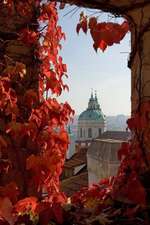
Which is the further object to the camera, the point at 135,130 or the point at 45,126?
the point at 45,126

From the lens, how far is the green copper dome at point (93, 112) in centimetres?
9006

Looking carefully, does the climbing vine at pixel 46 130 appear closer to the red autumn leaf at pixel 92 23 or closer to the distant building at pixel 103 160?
the red autumn leaf at pixel 92 23

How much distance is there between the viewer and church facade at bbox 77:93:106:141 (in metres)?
89.1

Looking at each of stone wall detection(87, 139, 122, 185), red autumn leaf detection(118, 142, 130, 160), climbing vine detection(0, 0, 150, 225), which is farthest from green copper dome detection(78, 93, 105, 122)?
red autumn leaf detection(118, 142, 130, 160)

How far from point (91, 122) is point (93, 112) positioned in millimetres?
2271

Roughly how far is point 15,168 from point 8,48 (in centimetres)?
101

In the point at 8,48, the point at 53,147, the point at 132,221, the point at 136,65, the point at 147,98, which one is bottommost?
the point at 132,221

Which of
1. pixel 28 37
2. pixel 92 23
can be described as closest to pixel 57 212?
pixel 92 23

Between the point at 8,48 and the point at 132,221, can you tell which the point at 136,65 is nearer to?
the point at 132,221

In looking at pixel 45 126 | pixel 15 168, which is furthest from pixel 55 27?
pixel 15 168

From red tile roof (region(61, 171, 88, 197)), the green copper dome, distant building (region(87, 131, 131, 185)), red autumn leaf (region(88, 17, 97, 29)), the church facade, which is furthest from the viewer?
the green copper dome

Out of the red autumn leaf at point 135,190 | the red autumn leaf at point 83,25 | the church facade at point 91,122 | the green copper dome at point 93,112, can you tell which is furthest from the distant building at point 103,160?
the green copper dome at point 93,112

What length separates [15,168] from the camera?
384cm

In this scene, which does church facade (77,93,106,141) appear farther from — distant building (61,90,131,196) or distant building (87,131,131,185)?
distant building (87,131,131,185)
